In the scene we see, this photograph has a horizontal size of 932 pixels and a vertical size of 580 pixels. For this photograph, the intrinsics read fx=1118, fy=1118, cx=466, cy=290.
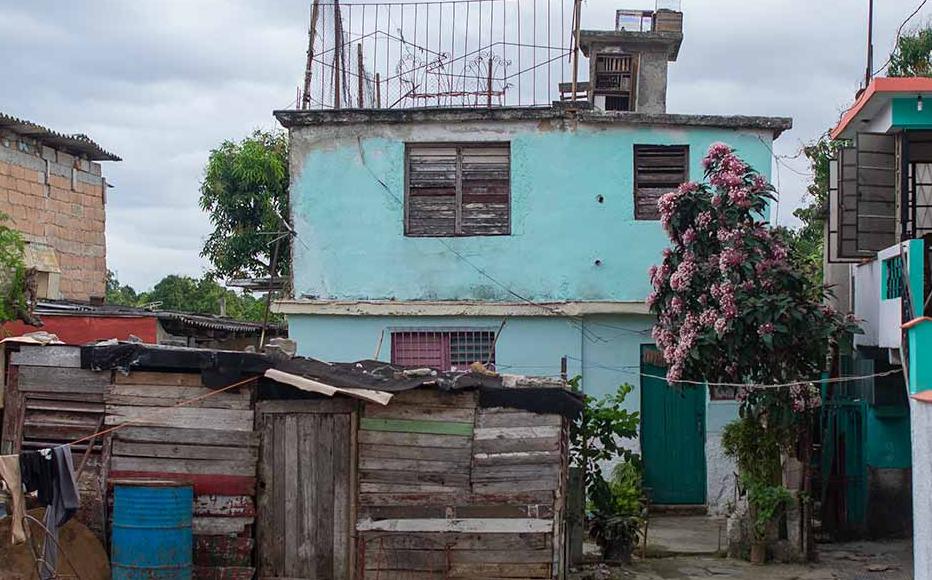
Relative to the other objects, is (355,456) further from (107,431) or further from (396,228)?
(396,228)

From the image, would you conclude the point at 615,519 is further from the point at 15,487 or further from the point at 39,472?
the point at 15,487

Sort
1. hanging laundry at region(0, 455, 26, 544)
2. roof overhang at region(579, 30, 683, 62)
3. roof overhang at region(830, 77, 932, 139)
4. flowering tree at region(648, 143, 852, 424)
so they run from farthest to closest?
1. roof overhang at region(579, 30, 683, 62)
2. flowering tree at region(648, 143, 852, 424)
3. roof overhang at region(830, 77, 932, 139)
4. hanging laundry at region(0, 455, 26, 544)

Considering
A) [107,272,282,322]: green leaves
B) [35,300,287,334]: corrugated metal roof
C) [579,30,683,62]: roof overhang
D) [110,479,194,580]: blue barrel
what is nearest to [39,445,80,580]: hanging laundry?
[110,479,194,580]: blue barrel

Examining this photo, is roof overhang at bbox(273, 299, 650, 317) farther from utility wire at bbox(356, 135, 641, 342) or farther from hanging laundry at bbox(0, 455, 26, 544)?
hanging laundry at bbox(0, 455, 26, 544)

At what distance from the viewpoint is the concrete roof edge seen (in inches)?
604

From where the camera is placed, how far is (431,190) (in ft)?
51.9

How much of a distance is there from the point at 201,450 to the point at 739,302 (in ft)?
19.1

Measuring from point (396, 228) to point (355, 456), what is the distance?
5540 millimetres

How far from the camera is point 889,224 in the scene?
42.0ft

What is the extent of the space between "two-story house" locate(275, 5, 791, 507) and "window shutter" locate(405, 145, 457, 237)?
17 mm

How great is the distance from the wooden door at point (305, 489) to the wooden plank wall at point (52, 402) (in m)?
1.65

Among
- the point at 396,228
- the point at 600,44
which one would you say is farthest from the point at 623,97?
the point at 396,228

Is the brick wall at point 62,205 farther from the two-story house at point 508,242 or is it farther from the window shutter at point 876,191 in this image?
the window shutter at point 876,191

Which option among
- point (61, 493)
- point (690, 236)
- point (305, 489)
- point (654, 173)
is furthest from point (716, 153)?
point (61, 493)
